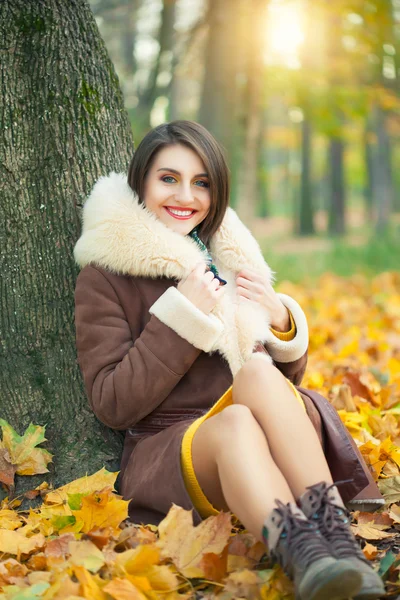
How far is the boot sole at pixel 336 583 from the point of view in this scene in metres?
1.62

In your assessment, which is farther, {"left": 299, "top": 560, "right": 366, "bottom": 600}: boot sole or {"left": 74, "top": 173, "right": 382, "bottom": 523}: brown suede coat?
{"left": 74, "top": 173, "right": 382, "bottom": 523}: brown suede coat

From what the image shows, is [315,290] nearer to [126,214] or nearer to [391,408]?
[391,408]

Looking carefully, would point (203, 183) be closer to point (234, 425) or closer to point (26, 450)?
point (234, 425)

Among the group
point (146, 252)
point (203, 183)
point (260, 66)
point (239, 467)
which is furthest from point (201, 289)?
point (260, 66)

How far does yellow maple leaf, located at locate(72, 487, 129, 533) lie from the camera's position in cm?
214

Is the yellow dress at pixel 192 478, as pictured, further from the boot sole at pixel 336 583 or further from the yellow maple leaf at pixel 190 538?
the boot sole at pixel 336 583

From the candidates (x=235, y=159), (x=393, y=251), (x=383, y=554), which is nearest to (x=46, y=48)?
(x=383, y=554)

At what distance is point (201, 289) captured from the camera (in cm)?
239

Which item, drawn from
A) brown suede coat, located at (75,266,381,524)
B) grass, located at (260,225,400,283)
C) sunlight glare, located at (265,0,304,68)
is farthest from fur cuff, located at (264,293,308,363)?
grass, located at (260,225,400,283)

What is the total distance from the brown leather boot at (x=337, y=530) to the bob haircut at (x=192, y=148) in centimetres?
117

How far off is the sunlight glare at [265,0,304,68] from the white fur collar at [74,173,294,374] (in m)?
6.55

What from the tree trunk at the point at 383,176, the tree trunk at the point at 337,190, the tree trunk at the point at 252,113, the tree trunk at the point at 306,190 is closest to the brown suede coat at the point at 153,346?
the tree trunk at the point at 252,113

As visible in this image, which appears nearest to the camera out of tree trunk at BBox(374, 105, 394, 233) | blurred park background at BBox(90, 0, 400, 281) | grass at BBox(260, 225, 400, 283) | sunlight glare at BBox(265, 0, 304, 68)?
blurred park background at BBox(90, 0, 400, 281)

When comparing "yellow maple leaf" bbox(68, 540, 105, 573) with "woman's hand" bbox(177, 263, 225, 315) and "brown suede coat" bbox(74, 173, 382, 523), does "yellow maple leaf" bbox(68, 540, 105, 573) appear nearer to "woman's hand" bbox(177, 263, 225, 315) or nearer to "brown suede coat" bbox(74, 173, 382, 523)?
"brown suede coat" bbox(74, 173, 382, 523)
